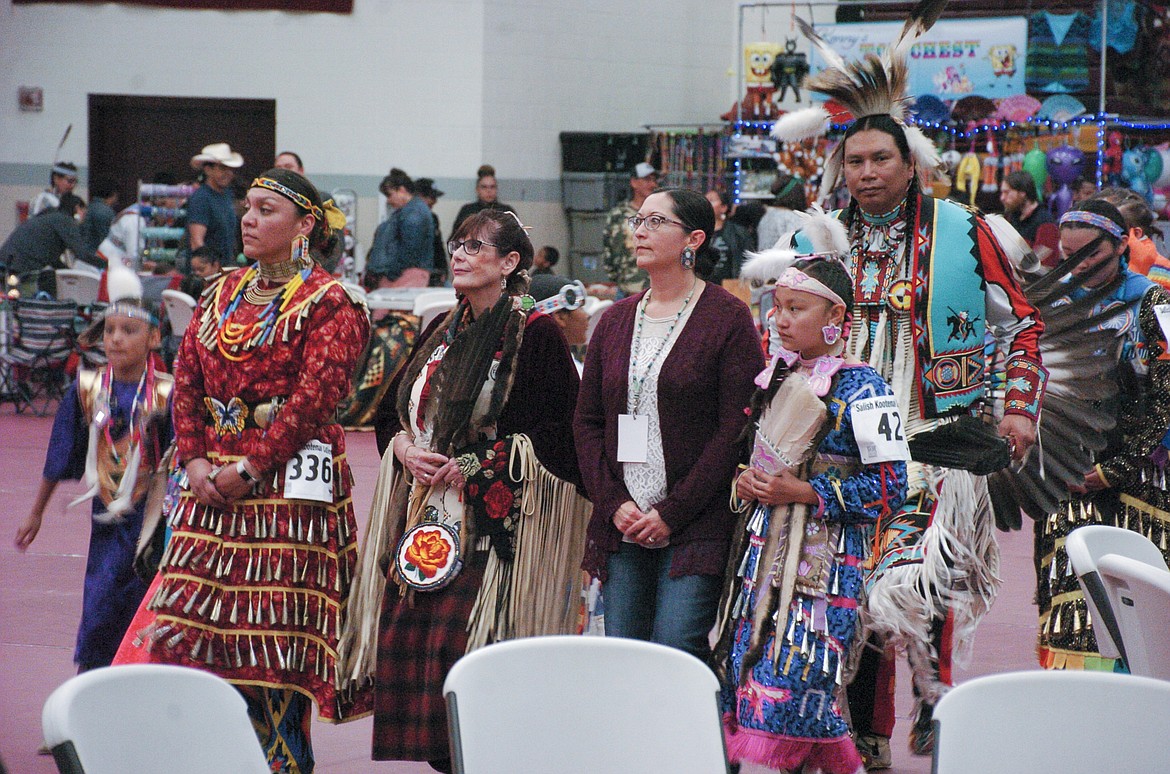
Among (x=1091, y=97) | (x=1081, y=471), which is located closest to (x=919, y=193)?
(x=1081, y=471)

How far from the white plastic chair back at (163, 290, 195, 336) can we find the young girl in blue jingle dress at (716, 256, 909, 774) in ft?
21.9

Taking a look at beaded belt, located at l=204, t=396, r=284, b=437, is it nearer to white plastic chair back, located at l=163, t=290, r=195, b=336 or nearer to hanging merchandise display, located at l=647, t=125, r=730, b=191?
white plastic chair back, located at l=163, t=290, r=195, b=336

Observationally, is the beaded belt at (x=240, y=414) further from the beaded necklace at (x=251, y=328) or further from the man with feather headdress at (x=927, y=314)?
the man with feather headdress at (x=927, y=314)

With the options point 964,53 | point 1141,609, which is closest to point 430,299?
point 964,53

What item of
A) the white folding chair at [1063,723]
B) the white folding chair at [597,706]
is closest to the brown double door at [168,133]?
the white folding chair at [597,706]

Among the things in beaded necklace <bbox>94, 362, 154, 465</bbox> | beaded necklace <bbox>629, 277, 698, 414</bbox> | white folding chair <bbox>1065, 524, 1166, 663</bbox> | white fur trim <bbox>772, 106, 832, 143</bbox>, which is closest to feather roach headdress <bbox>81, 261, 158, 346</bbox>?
beaded necklace <bbox>94, 362, 154, 465</bbox>

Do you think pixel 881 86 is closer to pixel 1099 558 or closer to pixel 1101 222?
pixel 1101 222

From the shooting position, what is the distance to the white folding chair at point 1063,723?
7.07 feet

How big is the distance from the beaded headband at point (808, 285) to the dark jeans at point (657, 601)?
0.66 metres

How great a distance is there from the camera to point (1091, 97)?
12664mm

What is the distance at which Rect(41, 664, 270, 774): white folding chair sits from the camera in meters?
1.95

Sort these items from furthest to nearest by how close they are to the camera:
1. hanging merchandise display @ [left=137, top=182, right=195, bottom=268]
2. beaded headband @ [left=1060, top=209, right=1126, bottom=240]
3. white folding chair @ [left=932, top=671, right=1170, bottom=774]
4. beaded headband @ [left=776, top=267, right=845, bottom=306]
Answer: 1. hanging merchandise display @ [left=137, top=182, right=195, bottom=268]
2. beaded headband @ [left=1060, top=209, right=1126, bottom=240]
3. beaded headband @ [left=776, top=267, right=845, bottom=306]
4. white folding chair @ [left=932, top=671, right=1170, bottom=774]

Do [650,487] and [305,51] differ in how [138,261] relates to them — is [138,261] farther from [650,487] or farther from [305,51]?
[650,487]

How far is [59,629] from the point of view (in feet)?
17.3
